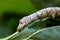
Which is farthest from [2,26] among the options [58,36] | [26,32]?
[58,36]

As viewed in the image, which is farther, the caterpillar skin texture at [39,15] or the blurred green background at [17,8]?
the blurred green background at [17,8]

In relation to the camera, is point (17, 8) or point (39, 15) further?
point (17, 8)

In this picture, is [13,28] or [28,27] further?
[13,28]

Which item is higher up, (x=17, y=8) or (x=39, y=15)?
(x=17, y=8)

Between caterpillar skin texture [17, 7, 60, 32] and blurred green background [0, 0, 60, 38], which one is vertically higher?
blurred green background [0, 0, 60, 38]

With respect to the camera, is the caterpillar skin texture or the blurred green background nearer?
the caterpillar skin texture

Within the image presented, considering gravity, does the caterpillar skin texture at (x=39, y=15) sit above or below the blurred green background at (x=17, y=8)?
below

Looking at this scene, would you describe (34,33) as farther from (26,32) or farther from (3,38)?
(3,38)

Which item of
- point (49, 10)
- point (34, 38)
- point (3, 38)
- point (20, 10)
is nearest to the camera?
point (34, 38)
